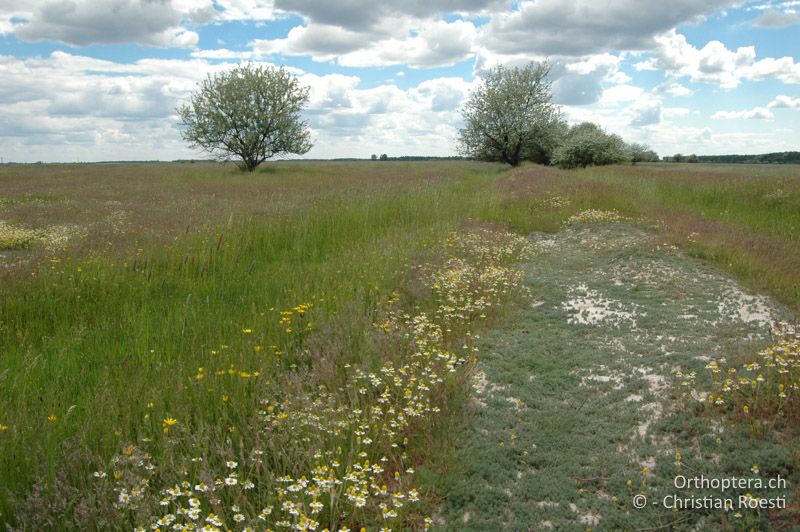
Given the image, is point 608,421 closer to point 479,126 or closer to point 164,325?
point 164,325

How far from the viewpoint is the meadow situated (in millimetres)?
3234

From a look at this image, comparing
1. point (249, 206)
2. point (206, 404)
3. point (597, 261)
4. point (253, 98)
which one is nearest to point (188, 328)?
point (206, 404)

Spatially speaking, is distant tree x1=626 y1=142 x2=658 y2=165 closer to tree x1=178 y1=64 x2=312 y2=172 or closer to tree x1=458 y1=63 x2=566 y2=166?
tree x1=458 y1=63 x2=566 y2=166

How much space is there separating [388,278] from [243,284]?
2223mm

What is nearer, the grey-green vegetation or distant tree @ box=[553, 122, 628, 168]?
the grey-green vegetation

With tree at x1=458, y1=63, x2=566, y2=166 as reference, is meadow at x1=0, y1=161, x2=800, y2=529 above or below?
below

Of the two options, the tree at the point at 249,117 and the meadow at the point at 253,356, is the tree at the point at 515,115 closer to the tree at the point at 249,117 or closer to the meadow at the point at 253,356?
the tree at the point at 249,117

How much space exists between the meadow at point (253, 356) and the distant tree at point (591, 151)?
3038cm

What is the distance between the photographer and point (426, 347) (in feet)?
18.0

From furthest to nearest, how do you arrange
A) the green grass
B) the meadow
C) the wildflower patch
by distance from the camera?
the green grass
the meadow
the wildflower patch

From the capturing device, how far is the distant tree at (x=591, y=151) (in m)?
41.4

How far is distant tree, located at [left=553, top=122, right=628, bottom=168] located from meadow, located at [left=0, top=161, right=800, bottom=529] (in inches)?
1196

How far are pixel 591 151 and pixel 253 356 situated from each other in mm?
41050

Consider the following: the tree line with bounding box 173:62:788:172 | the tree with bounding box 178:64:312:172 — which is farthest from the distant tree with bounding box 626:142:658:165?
the tree with bounding box 178:64:312:172
